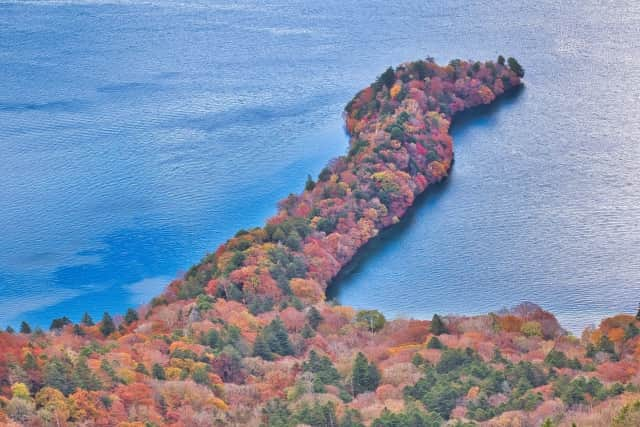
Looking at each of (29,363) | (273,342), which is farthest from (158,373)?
(273,342)

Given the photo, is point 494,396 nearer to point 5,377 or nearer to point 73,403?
point 73,403

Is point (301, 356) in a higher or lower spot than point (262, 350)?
lower

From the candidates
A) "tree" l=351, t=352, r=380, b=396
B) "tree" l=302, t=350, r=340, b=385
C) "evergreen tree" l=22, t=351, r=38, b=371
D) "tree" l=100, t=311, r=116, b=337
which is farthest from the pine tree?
"evergreen tree" l=22, t=351, r=38, b=371

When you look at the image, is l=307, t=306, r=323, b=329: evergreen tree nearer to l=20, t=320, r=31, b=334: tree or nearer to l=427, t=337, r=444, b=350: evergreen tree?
l=427, t=337, r=444, b=350: evergreen tree

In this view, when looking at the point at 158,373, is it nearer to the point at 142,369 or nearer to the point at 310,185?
the point at 142,369

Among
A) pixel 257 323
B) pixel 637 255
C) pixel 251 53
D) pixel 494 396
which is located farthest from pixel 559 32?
pixel 494 396

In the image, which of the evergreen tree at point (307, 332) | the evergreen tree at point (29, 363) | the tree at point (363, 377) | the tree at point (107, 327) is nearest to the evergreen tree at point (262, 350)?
the evergreen tree at point (307, 332)

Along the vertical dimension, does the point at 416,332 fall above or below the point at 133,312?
below

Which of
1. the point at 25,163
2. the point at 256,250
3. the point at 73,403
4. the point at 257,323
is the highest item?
the point at 25,163
